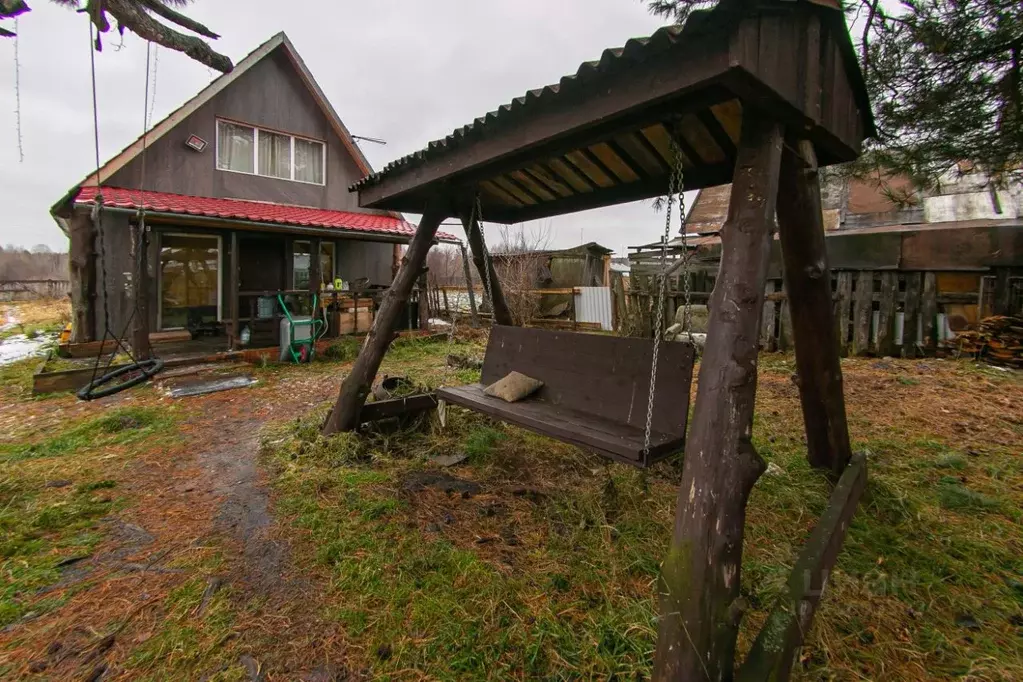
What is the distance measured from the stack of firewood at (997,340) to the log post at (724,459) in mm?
6972

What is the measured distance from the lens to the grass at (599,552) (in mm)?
1720

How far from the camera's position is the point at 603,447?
2.45 metres

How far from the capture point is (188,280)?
9.87m

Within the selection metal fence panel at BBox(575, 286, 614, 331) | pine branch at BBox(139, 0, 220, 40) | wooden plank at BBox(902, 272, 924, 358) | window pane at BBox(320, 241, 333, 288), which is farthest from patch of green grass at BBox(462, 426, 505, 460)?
metal fence panel at BBox(575, 286, 614, 331)

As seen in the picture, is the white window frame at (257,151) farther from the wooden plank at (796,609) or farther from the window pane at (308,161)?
the wooden plank at (796,609)

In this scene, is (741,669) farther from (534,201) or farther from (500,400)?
(534,201)

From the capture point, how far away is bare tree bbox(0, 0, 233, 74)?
2.85 meters

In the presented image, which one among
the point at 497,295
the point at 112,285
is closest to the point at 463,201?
the point at 497,295

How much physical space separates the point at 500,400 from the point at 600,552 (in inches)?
54.8

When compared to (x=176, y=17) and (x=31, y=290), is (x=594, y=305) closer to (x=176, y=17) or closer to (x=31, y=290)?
(x=176, y=17)

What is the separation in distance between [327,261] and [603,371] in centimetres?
905

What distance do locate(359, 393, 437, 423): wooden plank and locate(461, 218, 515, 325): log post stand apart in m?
1.01

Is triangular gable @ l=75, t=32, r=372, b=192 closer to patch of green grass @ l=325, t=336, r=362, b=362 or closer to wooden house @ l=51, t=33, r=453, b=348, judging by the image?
wooden house @ l=51, t=33, r=453, b=348

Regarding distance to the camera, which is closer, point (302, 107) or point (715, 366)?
point (715, 366)
